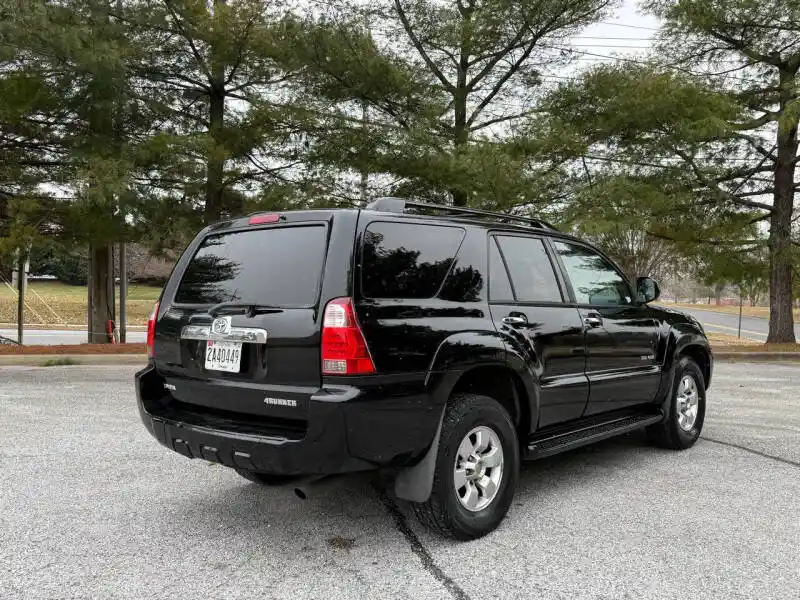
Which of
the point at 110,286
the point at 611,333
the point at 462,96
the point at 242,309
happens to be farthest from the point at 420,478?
the point at 110,286

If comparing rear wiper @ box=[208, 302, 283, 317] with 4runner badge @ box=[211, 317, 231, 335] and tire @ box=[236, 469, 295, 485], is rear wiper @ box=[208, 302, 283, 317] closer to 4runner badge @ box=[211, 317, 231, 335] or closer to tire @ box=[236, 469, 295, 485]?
4runner badge @ box=[211, 317, 231, 335]

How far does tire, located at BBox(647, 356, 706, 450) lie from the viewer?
5.48m

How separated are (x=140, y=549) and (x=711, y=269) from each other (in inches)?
619

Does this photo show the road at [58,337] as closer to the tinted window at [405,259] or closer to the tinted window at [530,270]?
the tinted window at [530,270]

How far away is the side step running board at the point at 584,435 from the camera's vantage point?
4051mm

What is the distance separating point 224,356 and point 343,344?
73 centimetres

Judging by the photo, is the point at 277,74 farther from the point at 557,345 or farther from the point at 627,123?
the point at 557,345

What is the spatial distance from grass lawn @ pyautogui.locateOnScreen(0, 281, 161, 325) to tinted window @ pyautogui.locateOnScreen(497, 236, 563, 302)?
98.5 feet

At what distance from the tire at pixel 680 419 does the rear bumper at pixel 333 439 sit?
289 cm

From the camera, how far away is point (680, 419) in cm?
564

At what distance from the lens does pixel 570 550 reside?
346 centimetres

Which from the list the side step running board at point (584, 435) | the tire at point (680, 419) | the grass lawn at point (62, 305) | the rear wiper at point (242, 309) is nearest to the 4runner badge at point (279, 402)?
the rear wiper at point (242, 309)

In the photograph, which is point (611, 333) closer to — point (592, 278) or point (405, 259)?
point (592, 278)

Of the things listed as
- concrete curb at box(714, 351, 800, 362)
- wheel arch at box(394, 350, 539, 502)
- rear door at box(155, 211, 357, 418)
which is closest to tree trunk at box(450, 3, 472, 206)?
concrete curb at box(714, 351, 800, 362)
